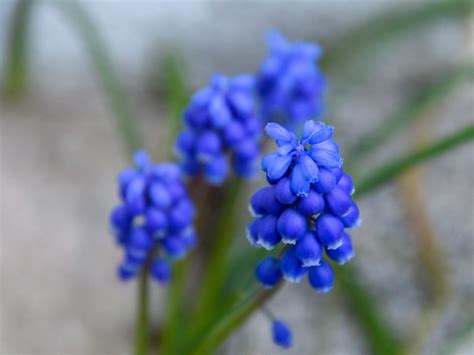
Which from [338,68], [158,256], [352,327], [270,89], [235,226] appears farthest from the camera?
[338,68]

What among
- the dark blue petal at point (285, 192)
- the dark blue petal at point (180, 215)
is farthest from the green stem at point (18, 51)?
the dark blue petal at point (285, 192)

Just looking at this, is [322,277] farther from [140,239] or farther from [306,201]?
[140,239]

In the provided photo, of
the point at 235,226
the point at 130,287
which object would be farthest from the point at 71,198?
the point at 235,226

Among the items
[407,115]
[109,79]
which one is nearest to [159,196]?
[109,79]

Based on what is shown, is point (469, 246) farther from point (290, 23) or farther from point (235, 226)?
point (290, 23)

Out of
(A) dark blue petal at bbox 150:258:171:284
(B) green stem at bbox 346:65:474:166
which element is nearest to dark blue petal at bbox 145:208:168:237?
(A) dark blue petal at bbox 150:258:171:284

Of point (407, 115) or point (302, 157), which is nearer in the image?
point (302, 157)

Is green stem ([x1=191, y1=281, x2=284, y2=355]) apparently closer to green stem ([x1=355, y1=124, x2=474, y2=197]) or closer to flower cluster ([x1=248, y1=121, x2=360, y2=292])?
flower cluster ([x1=248, y1=121, x2=360, y2=292])
